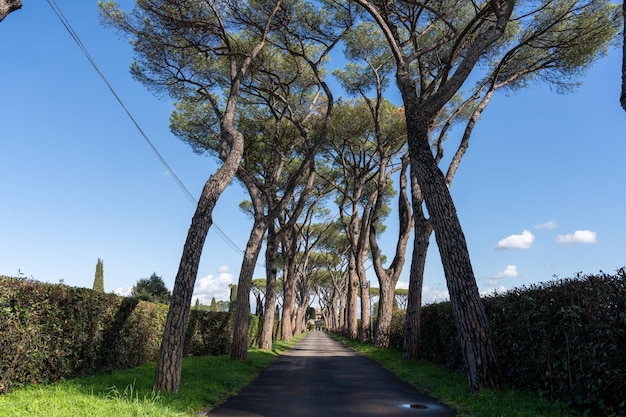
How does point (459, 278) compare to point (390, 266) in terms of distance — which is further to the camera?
point (390, 266)

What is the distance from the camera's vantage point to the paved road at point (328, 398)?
607 cm

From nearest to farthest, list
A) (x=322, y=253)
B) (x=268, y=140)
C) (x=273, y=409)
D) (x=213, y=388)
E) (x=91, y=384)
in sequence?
1. (x=273, y=409)
2. (x=91, y=384)
3. (x=213, y=388)
4. (x=268, y=140)
5. (x=322, y=253)

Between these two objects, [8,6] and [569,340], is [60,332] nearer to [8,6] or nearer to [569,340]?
[8,6]

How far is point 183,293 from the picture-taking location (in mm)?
7195

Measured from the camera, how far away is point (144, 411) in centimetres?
512

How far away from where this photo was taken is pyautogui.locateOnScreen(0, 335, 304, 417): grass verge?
4949mm

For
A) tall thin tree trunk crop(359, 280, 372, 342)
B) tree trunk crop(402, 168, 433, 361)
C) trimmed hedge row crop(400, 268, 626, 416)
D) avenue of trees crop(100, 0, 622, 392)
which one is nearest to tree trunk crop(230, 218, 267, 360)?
avenue of trees crop(100, 0, 622, 392)

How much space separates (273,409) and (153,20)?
35.1 feet

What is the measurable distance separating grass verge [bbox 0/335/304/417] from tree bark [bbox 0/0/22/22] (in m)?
4.18

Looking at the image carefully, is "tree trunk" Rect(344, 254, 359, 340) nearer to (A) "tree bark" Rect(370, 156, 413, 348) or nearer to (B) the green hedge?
(A) "tree bark" Rect(370, 156, 413, 348)

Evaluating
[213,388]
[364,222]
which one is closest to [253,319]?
[364,222]

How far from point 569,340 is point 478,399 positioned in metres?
1.59

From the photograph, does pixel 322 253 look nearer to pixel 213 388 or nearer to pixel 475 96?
pixel 475 96

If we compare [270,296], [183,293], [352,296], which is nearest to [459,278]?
[183,293]
